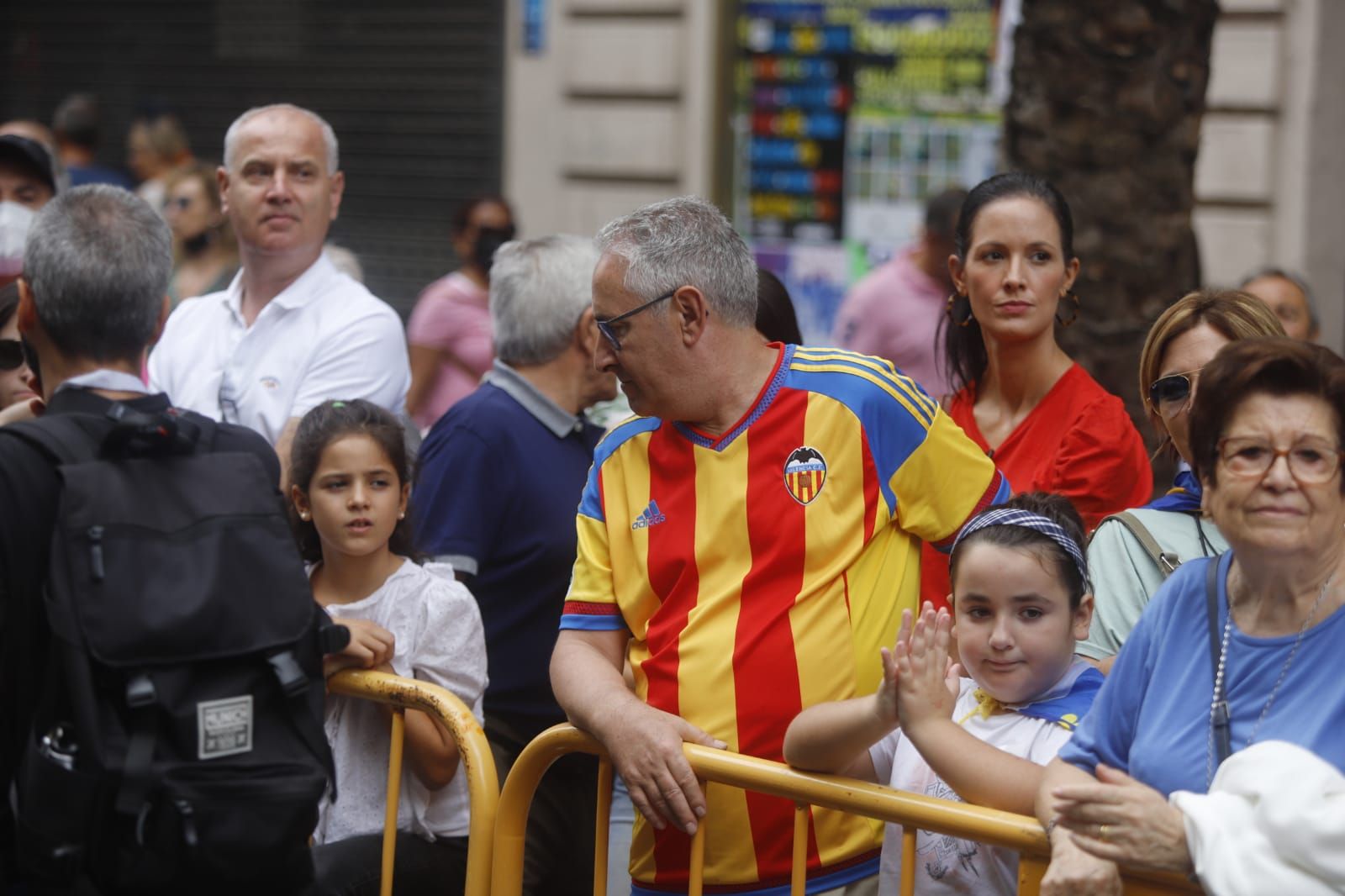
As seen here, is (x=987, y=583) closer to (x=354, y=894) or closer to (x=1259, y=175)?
(x=354, y=894)

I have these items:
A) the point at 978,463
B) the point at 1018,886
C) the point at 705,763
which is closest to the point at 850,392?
the point at 978,463

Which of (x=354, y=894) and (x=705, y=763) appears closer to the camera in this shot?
(x=705, y=763)

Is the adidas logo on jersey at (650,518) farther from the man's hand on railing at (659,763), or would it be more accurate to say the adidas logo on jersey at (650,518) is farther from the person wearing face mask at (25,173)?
the person wearing face mask at (25,173)

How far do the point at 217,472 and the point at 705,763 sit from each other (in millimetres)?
1057

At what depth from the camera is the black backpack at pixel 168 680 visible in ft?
9.38

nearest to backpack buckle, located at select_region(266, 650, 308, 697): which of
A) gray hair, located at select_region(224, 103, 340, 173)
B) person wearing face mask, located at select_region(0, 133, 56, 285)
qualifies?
gray hair, located at select_region(224, 103, 340, 173)

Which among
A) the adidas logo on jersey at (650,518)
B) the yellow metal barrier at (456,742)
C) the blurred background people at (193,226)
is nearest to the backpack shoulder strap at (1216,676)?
the adidas logo on jersey at (650,518)

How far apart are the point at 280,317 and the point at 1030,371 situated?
7.24 feet

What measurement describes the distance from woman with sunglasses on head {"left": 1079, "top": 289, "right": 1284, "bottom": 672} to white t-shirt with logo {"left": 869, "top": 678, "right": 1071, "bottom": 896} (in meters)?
0.32

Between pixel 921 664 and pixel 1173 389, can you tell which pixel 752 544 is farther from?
pixel 1173 389

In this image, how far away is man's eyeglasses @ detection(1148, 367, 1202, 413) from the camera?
356 cm

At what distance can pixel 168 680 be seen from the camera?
9.57 ft

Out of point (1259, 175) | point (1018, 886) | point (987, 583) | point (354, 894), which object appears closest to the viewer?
point (1018, 886)

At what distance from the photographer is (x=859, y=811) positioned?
2982 millimetres
